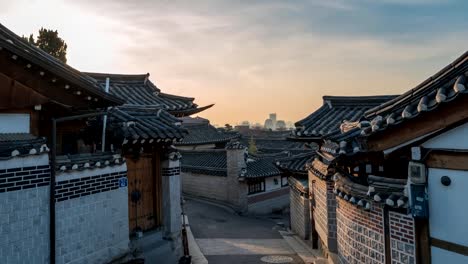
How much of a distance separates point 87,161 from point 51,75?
2119 mm

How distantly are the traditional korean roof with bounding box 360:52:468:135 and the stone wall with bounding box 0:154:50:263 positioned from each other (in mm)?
6169

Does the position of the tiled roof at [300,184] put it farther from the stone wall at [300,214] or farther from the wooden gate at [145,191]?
the wooden gate at [145,191]

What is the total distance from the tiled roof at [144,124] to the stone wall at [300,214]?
8.70 meters

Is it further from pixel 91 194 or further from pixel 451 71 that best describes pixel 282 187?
pixel 451 71

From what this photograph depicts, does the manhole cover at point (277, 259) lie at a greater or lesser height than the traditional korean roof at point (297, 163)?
lesser

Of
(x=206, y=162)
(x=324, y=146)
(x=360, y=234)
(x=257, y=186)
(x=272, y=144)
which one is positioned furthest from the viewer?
(x=272, y=144)

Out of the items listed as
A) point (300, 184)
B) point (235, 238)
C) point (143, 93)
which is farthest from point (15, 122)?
point (235, 238)

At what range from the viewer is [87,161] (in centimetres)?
865

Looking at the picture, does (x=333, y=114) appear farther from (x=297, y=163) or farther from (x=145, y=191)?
(x=145, y=191)

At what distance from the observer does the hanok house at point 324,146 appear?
12555 millimetres

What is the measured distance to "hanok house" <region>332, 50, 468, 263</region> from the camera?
4730 millimetres

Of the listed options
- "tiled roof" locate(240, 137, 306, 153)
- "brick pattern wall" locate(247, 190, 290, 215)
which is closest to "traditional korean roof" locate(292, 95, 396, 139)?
"brick pattern wall" locate(247, 190, 290, 215)

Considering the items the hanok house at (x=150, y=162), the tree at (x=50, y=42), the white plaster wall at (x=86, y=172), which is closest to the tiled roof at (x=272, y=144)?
the tree at (x=50, y=42)

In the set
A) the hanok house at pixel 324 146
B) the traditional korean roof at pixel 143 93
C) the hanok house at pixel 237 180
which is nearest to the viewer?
the hanok house at pixel 324 146
